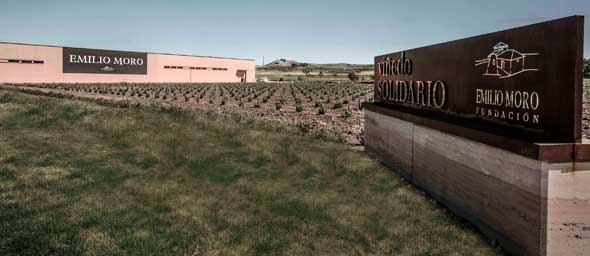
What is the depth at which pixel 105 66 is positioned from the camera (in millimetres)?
68500

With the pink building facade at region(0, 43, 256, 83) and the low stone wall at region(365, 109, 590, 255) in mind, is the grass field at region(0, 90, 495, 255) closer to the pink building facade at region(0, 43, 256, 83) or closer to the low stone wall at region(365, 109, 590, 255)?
the low stone wall at region(365, 109, 590, 255)

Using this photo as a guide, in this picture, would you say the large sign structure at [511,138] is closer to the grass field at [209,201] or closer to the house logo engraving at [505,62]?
the house logo engraving at [505,62]

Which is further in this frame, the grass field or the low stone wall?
the grass field

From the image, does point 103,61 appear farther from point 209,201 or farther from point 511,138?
point 511,138

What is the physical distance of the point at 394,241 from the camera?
5.39 meters

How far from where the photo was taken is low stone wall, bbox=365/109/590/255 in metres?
4.52

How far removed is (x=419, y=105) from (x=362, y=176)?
1770 millimetres

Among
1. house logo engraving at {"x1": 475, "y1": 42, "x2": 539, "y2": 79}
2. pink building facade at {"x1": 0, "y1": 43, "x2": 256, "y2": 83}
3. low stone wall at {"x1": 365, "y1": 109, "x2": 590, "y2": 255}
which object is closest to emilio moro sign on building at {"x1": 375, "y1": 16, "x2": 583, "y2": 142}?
house logo engraving at {"x1": 475, "y1": 42, "x2": 539, "y2": 79}

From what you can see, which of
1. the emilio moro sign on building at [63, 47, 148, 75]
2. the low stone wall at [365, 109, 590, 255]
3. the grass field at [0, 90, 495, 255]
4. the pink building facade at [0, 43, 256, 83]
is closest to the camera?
the low stone wall at [365, 109, 590, 255]

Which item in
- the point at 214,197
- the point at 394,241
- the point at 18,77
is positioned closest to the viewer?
the point at 394,241

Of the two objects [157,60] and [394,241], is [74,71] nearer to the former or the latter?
[157,60]

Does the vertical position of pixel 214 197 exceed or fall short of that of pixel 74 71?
it falls short

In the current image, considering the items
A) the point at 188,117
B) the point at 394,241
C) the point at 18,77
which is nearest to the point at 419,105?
the point at 394,241

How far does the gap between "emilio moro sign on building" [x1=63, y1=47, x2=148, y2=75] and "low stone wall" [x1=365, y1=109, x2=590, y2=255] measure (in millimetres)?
65982
